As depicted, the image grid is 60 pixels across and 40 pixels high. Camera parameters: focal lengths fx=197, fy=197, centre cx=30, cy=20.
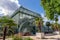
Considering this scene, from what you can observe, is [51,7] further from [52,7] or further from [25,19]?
[25,19]

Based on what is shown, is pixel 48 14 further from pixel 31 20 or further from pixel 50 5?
pixel 31 20

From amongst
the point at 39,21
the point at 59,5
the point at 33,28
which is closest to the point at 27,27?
the point at 33,28

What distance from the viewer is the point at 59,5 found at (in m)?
17.2

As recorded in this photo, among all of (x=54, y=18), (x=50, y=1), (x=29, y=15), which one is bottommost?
(x=54, y=18)

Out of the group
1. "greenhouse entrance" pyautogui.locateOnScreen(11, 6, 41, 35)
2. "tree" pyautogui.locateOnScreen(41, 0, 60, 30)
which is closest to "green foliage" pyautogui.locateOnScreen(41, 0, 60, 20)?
"tree" pyautogui.locateOnScreen(41, 0, 60, 30)

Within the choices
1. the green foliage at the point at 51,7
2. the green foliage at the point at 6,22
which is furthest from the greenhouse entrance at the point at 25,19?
the green foliage at the point at 51,7

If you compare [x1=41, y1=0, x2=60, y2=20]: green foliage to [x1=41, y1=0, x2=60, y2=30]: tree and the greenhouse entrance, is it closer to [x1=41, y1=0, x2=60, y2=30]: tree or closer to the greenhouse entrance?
[x1=41, y1=0, x2=60, y2=30]: tree

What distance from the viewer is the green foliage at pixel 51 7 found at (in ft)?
57.8

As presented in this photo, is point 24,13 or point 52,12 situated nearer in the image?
point 52,12

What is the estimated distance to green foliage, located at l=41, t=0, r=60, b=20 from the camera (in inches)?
694

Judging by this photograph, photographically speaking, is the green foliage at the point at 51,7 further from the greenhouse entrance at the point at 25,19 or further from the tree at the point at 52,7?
the greenhouse entrance at the point at 25,19

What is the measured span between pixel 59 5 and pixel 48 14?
3756mm

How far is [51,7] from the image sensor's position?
63.8 ft

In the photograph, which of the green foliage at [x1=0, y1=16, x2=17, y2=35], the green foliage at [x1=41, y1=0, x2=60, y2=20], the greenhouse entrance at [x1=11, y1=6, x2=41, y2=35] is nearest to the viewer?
the green foliage at [x1=41, y1=0, x2=60, y2=20]
